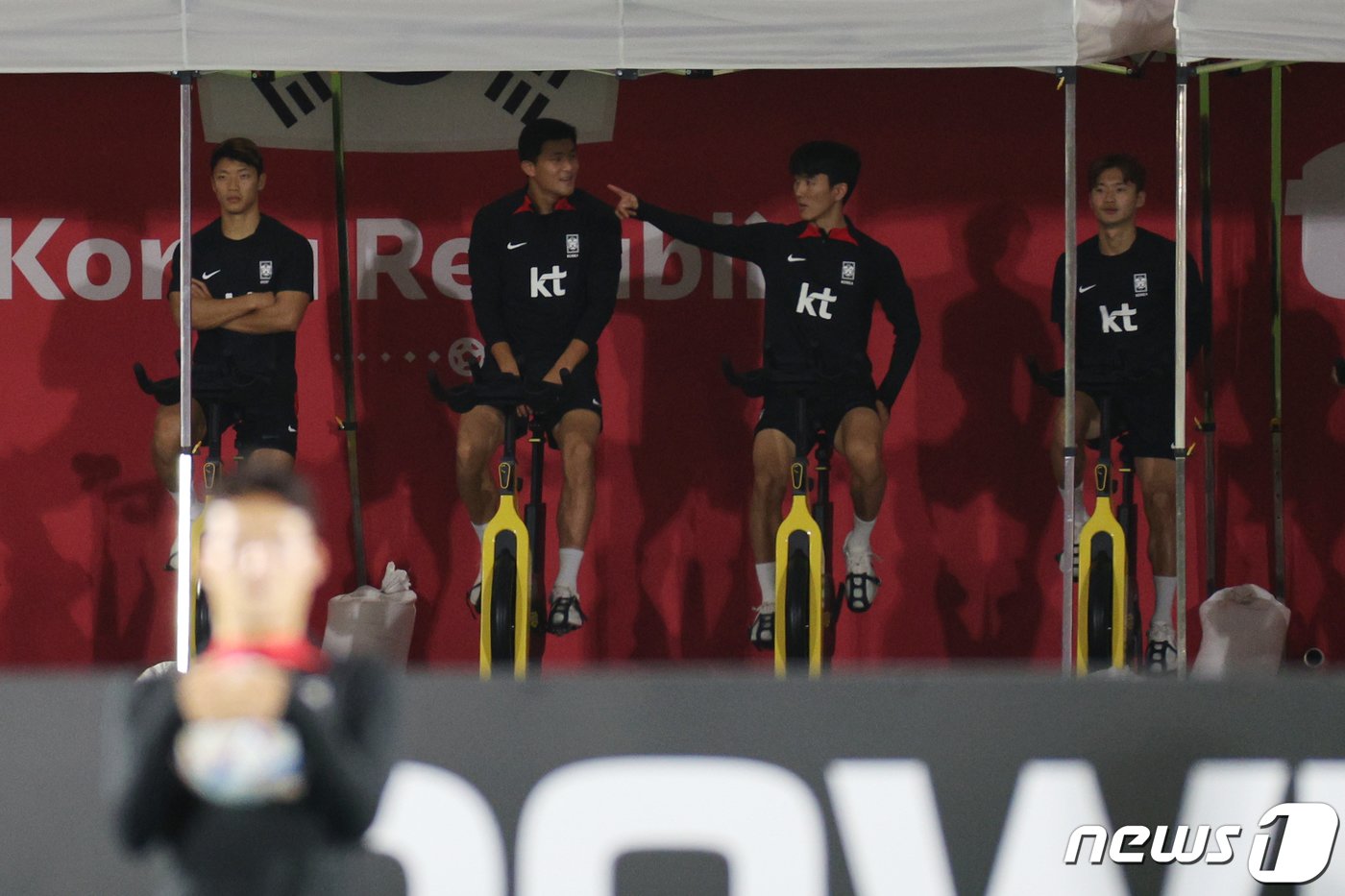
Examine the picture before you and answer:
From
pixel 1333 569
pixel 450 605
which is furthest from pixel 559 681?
pixel 1333 569

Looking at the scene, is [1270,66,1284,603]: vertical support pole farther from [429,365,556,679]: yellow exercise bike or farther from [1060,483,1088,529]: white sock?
[429,365,556,679]: yellow exercise bike

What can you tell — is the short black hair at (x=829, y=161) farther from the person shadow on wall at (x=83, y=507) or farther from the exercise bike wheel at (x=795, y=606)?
the person shadow on wall at (x=83, y=507)

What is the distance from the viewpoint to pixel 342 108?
7898mm

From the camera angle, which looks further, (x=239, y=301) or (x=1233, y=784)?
(x=239, y=301)

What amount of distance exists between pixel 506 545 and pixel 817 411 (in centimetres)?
125

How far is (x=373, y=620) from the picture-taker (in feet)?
24.5

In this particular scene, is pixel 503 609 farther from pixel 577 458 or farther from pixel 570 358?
pixel 570 358

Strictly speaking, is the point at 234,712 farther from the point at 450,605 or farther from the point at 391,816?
the point at 450,605

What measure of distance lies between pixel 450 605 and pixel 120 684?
541cm

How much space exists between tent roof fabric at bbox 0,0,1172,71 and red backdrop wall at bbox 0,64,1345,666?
1.94 meters

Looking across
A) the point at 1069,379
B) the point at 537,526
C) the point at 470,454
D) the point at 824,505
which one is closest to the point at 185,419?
the point at 470,454

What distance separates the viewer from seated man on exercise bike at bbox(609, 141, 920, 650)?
685 centimetres

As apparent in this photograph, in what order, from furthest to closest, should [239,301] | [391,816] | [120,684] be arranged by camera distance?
1. [239,301]
2. [391,816]
3. [120,684]

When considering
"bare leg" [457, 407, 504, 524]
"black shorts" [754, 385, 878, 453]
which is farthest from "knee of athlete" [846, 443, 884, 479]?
"bare leg" [457, 407, 504, 524]
